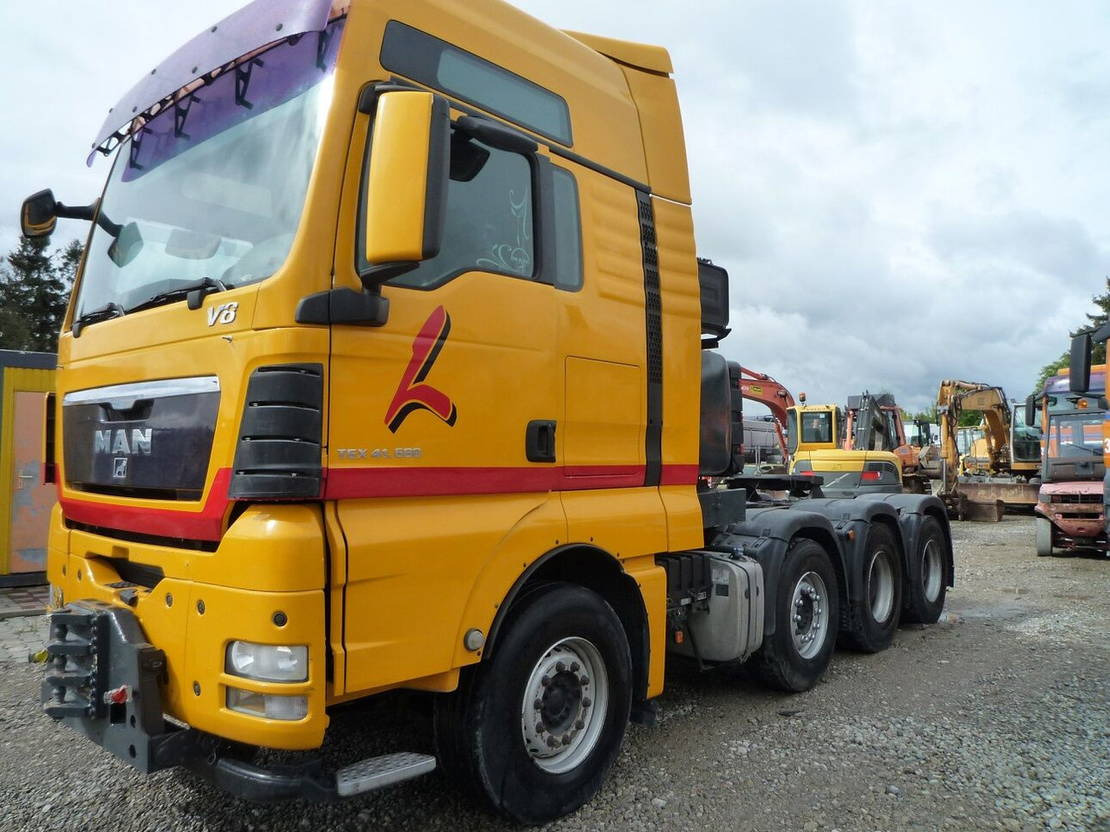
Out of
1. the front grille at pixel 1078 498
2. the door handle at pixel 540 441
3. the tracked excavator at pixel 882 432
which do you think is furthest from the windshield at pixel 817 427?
the door handle at pixel 540 441

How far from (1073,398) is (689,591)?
14103 mm

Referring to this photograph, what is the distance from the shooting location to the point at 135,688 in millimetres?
2707

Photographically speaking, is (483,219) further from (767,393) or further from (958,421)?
(958,421)

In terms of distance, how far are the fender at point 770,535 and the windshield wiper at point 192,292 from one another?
131 inches

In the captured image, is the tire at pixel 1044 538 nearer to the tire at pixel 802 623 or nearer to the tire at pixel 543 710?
the tire at pixel 802 623

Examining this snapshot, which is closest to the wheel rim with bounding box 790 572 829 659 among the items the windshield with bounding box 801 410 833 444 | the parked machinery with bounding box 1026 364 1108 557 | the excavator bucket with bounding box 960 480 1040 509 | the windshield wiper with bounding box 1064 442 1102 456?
Answer: the parked machinery with bounding box 1026 364 1108 557

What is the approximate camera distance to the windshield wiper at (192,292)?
2824mm

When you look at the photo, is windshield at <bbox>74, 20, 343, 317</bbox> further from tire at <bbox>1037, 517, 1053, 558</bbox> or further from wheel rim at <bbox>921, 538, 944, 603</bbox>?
tire at <bbox>1037, 517, 1053, 558</bbox>

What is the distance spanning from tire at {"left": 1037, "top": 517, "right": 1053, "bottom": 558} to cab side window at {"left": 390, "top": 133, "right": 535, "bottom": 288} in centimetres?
1265

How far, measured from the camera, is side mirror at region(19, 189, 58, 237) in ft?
13.1

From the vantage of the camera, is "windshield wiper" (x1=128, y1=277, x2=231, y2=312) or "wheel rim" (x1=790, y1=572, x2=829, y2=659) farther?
"wheel rim" (x1=790, y1=572, x2=829, y2=659)

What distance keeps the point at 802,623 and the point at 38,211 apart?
5.16 metres

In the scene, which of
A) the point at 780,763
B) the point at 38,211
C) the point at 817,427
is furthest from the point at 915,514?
the point at 817,427

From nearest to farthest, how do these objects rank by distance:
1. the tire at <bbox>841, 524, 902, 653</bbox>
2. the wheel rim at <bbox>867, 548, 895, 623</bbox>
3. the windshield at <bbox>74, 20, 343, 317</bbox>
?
the windshield at <bbox>74, 20, 343, 317</bbox> < the tire at <bbox>841, 524, 902, 653</bbox> < the wheel rim at <bbox>867, 548, 895, 623</bbox>
